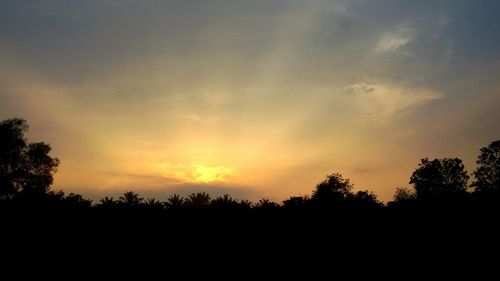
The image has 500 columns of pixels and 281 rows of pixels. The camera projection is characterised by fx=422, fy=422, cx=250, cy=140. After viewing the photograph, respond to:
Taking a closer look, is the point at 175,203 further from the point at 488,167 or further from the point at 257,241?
the point at 488,167

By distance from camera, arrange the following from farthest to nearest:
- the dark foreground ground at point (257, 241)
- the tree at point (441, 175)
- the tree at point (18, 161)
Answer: the tree at point (441, 175) → the tree at point (18, 161) → the dark foreground ground at point (257, 241)

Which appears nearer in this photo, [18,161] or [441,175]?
[18,161]

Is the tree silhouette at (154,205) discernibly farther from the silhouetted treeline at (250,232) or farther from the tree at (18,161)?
the tree at (18,161)

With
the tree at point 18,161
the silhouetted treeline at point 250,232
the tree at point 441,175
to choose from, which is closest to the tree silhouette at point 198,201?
the silhouetted treeline at point 250,232

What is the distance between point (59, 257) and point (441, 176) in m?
83.6

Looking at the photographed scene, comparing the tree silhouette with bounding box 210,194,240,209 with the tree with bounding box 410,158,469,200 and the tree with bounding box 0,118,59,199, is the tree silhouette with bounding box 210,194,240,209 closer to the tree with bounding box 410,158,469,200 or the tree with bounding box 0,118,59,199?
the tree with bounding box 0,118,59,199

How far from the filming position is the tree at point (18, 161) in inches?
2227

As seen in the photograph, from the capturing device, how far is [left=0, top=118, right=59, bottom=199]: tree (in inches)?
2227

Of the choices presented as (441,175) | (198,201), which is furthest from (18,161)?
(441,175)

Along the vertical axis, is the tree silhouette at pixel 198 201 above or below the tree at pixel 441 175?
below

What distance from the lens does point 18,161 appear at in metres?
58.1

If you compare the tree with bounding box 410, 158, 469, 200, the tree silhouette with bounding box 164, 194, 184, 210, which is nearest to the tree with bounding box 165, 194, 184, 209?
the tree silhouette with bounding box 164, 194, 184, 210

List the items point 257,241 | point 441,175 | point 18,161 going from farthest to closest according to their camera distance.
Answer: point 441,175 → point 18,161 → point 257,241

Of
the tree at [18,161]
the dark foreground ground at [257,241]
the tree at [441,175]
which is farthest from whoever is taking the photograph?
the tree at [441,175]
